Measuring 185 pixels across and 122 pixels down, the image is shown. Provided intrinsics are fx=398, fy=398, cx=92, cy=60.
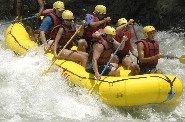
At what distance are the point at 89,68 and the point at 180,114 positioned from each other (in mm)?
1739

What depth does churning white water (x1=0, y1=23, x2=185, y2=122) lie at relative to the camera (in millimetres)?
6359

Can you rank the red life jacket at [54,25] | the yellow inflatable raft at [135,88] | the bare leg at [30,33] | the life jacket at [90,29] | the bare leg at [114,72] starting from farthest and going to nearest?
the bare leg at [30,33]
the red life jacket at [54,25]
the life jacket at [90,29]
the bare leg at [114,72]
the yellow inflatable raft at [135,88]

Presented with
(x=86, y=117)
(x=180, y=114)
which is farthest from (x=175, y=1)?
(x=86, y=117)

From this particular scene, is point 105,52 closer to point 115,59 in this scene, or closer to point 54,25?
point 115,59

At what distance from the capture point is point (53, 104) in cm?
662

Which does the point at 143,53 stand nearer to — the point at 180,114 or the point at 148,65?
the point at 148,65

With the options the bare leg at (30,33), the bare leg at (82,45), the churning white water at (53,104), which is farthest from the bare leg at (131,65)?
the bare leg at (30,33)

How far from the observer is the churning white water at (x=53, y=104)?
636 cm

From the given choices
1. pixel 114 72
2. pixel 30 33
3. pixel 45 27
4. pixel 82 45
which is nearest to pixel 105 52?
pixel 114 72

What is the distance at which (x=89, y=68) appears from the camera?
6.90 m

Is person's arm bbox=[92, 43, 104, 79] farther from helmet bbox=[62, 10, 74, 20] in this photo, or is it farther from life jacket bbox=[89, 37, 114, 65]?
helmet bbox=[62, 10, 74, 20]

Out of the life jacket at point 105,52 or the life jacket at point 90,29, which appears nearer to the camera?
the life jacket at point 105,52

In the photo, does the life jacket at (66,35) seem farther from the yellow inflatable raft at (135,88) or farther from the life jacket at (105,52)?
the yellow inflatable raft at (135,88)

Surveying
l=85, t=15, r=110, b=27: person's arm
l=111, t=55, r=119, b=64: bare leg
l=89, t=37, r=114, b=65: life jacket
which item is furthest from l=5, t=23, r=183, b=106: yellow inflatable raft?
l=85, t=15, r=110, b=27: person's arm
